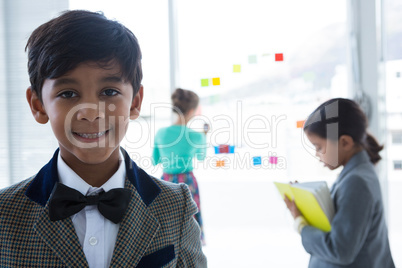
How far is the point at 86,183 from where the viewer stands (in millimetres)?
840

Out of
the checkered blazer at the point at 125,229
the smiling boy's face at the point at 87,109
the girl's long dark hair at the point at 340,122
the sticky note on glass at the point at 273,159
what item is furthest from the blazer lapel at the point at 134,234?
the sticky note on glass at the point at 273,159

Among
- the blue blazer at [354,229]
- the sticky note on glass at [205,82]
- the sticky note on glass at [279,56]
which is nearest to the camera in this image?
the blue blazer at [354,229]

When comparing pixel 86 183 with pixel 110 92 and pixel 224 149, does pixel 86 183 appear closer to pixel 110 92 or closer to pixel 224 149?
pixel 110 92

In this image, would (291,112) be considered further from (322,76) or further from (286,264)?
(286,264)

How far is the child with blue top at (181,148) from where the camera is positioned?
2.63m

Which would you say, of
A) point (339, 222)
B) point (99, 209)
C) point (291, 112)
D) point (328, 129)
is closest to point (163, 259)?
point (99, 209)

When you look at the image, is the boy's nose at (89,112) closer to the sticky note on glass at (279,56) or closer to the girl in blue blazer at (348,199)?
the girl in blue blazer at (348,199)

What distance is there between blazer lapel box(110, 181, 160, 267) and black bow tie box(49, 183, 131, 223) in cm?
2

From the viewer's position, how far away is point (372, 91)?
2.43 meters

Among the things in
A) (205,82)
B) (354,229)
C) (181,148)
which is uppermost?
(205,82)

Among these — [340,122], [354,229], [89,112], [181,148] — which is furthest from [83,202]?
[181,148]

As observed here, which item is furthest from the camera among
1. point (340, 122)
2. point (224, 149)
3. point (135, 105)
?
point (224, 149)

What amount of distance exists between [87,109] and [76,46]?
132 mm

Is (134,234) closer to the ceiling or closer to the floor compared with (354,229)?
closer to the ceiling
